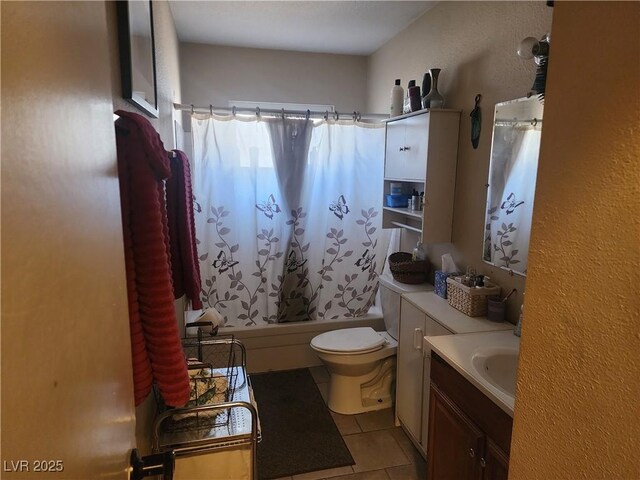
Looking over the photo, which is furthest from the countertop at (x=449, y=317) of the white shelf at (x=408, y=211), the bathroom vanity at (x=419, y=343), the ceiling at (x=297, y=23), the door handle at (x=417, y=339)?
the ceiling at (x=297, y=23)

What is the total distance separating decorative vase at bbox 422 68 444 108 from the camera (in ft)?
7.57

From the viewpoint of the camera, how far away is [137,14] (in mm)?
1261

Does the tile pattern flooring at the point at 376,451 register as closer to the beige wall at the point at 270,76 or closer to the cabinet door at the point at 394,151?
the cabinet door at the point at 394,151

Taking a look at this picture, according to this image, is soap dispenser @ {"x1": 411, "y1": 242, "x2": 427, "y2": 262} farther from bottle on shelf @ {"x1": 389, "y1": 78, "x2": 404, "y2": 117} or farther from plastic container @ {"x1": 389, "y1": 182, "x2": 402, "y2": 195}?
bottle on shelf @ {"x1": 389, "y1": 78, "x2": 404, "y2": 117}

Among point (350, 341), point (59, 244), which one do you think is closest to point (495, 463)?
point (350, 341)

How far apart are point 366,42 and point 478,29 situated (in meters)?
1.30

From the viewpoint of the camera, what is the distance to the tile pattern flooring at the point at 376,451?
80.0 inches

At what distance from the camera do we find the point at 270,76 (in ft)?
11.4

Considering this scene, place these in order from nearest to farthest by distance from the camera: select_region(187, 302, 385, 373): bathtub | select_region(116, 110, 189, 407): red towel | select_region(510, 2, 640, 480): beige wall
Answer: select_region(510, 2, 640, 480): beige wall < select_region(116, 110, 189, 407): red towel < select_region(187, 302, 385, 373): bathtub

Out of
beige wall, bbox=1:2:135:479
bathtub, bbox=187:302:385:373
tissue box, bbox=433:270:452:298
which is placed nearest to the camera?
beige wall, bbox=1:2:135:479

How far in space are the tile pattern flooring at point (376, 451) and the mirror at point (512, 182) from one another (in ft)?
3.72

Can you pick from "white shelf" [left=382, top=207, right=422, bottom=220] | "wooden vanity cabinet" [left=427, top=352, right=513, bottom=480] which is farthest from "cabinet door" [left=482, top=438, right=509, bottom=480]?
"white shelf" [left=382, top=207, right=422, bottom=220]

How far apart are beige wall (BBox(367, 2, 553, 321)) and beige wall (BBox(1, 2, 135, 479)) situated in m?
1.78

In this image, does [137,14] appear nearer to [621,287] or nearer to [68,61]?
[68,61]
